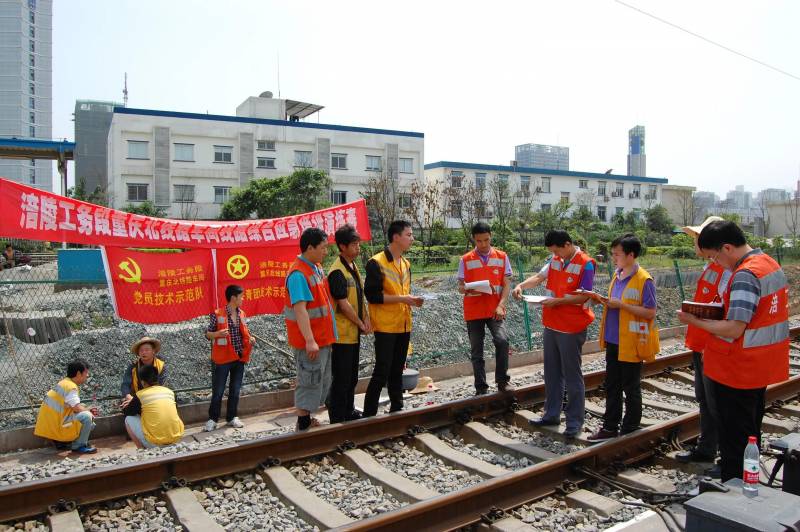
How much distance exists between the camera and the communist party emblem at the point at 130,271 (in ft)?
23.6

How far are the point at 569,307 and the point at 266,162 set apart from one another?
40194 mm

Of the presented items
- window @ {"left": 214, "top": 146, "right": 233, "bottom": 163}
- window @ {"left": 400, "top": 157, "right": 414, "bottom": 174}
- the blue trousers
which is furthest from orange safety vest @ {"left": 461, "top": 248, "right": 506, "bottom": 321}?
window @ {"left": 400, "top": 157, "right": 414, "bottom": 174}

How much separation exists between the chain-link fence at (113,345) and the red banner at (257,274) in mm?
592

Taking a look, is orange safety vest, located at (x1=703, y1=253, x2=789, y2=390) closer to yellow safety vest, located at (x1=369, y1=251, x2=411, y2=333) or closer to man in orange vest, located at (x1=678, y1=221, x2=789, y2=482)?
man in orange vest, located at (x1=678, y1=221, x2=789, y2=482)

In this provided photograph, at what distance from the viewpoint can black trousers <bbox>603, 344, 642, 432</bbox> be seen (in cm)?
541

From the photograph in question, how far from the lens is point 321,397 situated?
A: 547 centimetres

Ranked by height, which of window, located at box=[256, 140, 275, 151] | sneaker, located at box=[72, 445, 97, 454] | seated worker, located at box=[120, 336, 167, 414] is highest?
window, located at box=[256, 140, 275, 151]

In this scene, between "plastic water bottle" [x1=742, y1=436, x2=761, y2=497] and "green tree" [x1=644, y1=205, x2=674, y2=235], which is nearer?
"plastic water bottle" [x1=742, y1=436, x2=761, y2=497]

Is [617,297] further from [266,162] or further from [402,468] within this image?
[266,162]

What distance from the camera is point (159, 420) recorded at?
615 centimetres

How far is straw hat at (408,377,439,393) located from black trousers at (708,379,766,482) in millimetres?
4302

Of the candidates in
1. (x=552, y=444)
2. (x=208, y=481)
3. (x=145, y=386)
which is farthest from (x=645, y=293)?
(x=145, y=386)

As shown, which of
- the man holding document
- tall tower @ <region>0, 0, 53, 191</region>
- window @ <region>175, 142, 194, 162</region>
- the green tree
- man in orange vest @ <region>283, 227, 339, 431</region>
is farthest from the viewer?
tall tower @ <region>0, 0, 53, 191</region>

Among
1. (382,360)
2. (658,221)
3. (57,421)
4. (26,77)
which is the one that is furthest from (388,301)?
(26,77)
